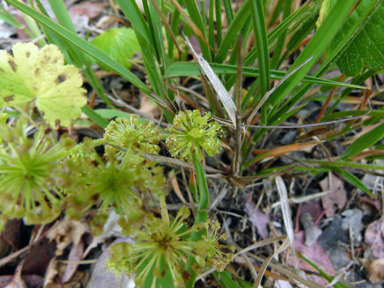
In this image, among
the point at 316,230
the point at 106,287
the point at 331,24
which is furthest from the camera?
the point at 316,230

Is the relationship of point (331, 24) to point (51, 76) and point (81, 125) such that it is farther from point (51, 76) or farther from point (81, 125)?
point (81, 125)

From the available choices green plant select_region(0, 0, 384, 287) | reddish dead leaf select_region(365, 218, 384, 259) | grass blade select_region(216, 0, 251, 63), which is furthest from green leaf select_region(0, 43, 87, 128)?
reddish dead leaf select_region(365, 218, 384, 259)

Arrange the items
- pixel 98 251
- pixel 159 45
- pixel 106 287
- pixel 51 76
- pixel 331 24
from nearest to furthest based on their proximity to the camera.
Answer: pixel 331 24
pixel 51 76
pixel 159 45
pixel 106 287
pixel 98 251

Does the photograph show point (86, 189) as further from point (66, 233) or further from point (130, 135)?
point (66, 233)

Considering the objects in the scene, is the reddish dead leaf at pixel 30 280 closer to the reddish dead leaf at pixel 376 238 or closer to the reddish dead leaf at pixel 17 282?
the reddish dead leaf at pixel 17 282

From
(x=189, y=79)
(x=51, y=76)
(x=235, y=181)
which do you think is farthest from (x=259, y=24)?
(x=189, y=79)

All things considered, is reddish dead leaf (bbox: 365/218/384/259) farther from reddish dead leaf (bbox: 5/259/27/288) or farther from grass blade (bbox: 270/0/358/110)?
reddish dead leaf (bbox: 5/259/27/288)

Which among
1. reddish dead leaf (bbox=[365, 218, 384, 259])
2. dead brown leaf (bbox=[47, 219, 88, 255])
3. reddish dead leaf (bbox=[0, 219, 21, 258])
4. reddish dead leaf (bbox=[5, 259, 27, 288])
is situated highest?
reddish dead leaf (bbox=[0, 219, 21, 258])
